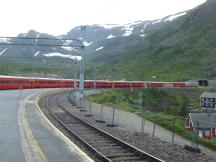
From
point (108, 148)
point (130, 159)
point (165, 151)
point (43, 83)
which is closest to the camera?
point (130, 159)

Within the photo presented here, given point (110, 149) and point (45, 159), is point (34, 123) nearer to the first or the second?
point (110, 149)

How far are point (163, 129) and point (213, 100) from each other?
183 feet

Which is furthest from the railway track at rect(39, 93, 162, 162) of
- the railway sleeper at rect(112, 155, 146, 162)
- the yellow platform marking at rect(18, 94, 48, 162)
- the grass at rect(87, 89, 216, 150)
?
the grass at rect(87, 89, 216, 150)

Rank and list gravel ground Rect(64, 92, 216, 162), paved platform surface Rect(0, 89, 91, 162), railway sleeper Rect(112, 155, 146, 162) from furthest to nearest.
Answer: gravel ground Rect(64, 92, 216, 162)
railway sleeper Rect(112, 155, 146, 162)
paved platform surface Rect(0, 89, 91, 162)

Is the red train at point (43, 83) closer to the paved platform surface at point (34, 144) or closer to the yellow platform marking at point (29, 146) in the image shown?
the paved platform surface at point (34, 144)

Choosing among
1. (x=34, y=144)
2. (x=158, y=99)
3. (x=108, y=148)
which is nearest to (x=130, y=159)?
(x=108, y=148)

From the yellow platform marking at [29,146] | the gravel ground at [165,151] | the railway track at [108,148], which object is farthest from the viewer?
the gravel ground at [165,151]

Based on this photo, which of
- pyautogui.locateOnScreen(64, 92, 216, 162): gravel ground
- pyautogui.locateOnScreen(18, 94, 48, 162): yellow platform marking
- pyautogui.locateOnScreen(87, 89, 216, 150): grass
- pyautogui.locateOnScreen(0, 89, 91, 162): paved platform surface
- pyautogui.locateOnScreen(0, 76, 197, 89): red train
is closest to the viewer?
pyautogui.locateOnScreen(18, 94, 48, 162): yellow platform marking

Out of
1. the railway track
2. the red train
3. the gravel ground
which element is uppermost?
the red train

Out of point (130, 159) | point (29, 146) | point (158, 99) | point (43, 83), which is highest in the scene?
point (43, 83)

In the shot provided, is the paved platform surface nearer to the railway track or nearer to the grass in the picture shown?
the railway track

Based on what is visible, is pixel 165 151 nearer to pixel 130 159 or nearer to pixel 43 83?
pixel 130 159

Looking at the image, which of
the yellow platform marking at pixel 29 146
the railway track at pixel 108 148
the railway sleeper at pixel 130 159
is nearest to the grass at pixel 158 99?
the railway track at pixel 108 148

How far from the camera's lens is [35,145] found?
20.6 metres
